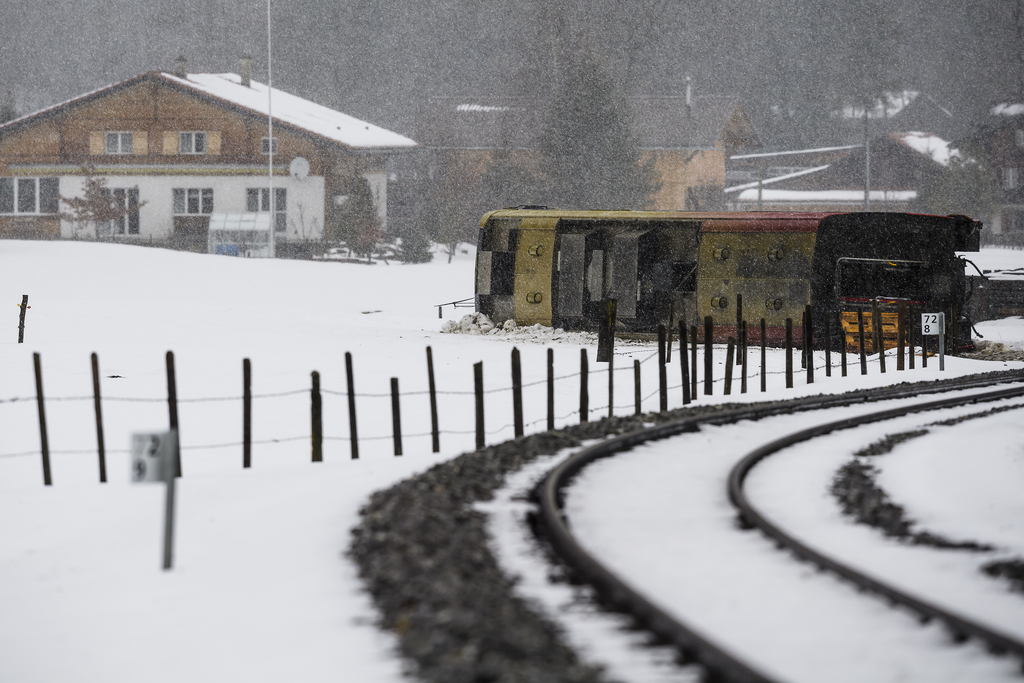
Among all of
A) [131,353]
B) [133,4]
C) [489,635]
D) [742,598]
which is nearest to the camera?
[489,635]

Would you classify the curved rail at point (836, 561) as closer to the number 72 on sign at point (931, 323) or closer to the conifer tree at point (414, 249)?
the number 72 on sign at point (931, 323)

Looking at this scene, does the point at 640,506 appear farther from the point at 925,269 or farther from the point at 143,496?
the point at 925,269

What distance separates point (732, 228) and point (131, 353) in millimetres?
13118

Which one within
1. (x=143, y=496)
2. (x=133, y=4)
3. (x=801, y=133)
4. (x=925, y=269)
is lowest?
(x=143, y=496)

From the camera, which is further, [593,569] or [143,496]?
[143,496]

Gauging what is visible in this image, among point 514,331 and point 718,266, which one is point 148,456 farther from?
point 514,331

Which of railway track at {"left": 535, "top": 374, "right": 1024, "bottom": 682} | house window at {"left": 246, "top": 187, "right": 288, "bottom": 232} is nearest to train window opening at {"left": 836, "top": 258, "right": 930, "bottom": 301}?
railway track at {"left": 535, "top": 374, "right": 1024, "bottom": 682}

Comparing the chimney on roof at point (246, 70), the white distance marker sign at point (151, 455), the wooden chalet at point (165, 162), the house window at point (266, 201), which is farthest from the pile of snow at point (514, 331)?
the chimney on roof at point (246, 70)

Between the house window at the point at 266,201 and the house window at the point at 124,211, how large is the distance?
5349 millimetres

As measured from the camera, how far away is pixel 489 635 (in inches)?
235

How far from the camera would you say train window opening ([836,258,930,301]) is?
26.8m

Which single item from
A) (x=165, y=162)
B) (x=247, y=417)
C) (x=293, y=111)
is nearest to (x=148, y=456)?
(x=247, y=417)

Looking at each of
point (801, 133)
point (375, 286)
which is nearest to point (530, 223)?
point (375, 286)

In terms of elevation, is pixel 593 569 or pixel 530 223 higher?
pixel 530 223
